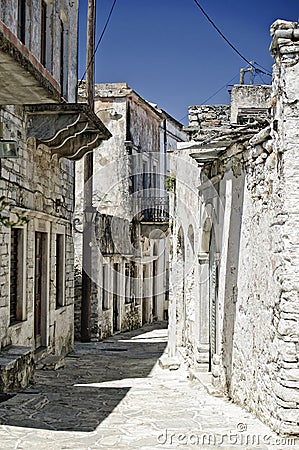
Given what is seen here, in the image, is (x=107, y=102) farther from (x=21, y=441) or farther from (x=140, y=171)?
(x=21, y=441)

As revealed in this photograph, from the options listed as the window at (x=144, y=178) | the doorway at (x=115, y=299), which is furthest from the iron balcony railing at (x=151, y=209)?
the doorway at (x=115, y=299)

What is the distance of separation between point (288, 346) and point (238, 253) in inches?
97.1

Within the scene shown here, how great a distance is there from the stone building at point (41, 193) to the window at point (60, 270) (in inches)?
0.8

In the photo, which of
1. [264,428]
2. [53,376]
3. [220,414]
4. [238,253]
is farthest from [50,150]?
[264,428]

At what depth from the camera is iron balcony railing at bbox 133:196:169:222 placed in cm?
2330

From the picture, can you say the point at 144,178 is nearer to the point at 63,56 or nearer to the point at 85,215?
the point at 85,215

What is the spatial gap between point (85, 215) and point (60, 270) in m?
5.06

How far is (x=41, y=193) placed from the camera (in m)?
11.5

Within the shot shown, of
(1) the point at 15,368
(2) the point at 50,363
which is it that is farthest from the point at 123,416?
(2) the point at 50,363

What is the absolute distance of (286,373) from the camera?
5988mm

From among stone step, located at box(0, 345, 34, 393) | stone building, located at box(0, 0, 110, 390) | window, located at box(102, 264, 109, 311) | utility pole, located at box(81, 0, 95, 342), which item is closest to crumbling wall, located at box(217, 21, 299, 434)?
stone building, located at box(0, 0, 110, 390)

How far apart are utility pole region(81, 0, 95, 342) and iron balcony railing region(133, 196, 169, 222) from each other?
4417 millimetres

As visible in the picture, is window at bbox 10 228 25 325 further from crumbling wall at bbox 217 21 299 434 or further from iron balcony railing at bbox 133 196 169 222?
iron balcony railing at bbox 133 196 169 222

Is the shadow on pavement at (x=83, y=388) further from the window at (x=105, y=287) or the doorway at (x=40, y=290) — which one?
the window at (x=105, y=287)
